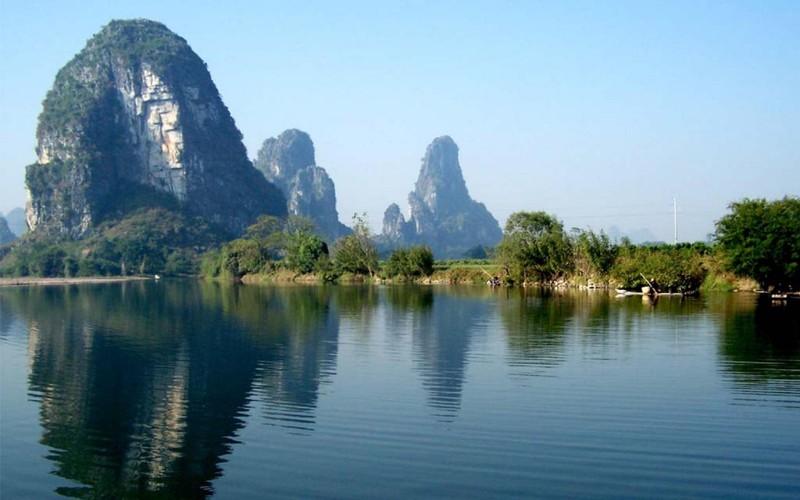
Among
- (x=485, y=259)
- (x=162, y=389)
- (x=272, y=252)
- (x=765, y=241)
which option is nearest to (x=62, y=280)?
(x=272, y=252)

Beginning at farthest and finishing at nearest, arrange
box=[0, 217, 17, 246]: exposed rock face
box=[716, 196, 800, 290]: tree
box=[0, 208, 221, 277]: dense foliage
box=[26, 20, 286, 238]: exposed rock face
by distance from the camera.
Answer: box=[0, 217, 17, 246]: exposed rock face
box=[26, 20, 286, 238]: exposed rock face
box=[0, 208, 221, 277]: dense foliage
box=[716, 196, 800, 290]: tree

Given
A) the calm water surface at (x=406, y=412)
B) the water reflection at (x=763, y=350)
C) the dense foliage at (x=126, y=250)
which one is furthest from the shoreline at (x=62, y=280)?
the water reflection at (x=763, y=350)

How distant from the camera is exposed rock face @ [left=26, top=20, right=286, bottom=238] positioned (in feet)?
436

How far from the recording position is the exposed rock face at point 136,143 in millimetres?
132875

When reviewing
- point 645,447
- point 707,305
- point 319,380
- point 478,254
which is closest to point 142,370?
point 319,380

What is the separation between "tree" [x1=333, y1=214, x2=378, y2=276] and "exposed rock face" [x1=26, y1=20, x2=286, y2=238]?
70513mm

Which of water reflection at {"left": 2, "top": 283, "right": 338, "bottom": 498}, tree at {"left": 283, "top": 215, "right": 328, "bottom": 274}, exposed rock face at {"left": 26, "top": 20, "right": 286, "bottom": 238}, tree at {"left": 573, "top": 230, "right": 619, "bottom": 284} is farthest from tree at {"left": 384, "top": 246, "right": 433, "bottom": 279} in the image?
exposed rock face at {"left": 26, "top": 20, "right": 286, "bottom": 238}

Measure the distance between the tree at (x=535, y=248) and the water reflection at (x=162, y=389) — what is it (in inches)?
1238

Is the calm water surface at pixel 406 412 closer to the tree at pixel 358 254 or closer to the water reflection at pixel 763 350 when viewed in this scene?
the water reflection at pixel 763 350

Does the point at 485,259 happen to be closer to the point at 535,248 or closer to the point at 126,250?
the point at 535,248

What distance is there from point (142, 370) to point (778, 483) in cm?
1268

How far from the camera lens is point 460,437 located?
36.9ft

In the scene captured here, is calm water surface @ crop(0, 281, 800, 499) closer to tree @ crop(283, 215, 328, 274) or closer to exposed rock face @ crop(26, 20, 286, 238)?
tree @ crop(283, 215, 328, 274)

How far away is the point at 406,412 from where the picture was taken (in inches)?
506
